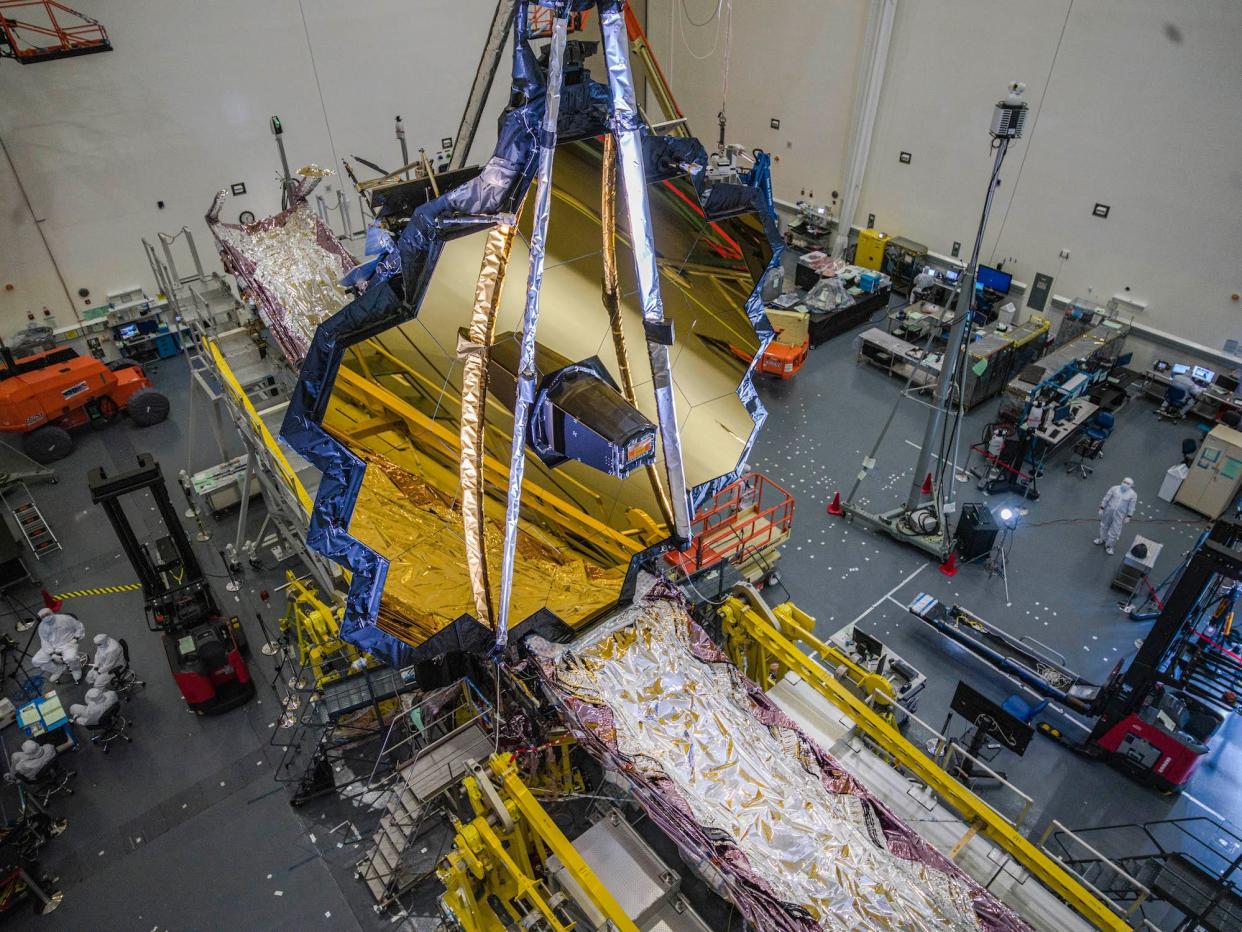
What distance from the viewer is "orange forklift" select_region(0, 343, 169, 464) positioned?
47.5 ft

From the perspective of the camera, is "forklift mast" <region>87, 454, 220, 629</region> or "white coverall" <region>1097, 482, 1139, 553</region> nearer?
"forklift mast" <region>87, 454, 220, 629</region>

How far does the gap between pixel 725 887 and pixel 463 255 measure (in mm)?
4277

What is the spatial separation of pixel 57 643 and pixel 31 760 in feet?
5.12

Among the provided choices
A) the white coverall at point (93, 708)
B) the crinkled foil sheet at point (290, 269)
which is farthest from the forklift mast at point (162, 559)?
the crinkled foil sheet at point (290, 269)

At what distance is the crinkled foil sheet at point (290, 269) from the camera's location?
10906 mm

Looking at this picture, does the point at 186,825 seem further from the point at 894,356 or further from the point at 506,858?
the point at 894,356

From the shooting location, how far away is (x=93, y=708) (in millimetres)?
9469

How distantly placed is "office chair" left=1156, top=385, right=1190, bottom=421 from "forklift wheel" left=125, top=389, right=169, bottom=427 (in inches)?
750

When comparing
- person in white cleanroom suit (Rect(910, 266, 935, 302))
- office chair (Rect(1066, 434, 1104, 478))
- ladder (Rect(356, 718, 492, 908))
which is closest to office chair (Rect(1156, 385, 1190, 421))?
office chair (Rect(1066, 434, 1104, 478))

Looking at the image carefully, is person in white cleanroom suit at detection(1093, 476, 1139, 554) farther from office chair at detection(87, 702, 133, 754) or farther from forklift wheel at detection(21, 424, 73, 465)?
forklift wheel at detection(21, 424, 73, 465)

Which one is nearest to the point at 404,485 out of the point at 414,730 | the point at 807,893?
the point at 807,893

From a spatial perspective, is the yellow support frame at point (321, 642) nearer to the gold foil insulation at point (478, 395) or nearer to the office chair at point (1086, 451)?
the gold foil insulation at point (478, 395)

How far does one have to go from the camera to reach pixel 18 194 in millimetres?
Answer: 15312

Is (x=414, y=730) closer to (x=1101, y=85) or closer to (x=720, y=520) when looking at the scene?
(x=720, y=520)
